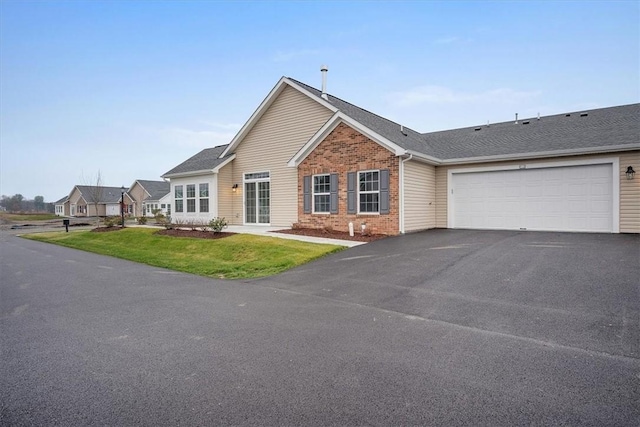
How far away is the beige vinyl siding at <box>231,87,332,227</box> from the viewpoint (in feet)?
56.7

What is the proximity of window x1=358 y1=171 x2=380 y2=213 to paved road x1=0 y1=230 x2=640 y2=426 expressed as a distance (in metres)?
5.99

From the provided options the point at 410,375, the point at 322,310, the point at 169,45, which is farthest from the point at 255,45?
the point at 410,375

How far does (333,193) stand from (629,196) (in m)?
10.5

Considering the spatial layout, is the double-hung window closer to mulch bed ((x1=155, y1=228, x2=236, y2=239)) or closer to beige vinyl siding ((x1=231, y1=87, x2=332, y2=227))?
Result: beige vinyl siding ((x1=231, y1=87, x2=332, y2=227))

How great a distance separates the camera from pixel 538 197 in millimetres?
13391

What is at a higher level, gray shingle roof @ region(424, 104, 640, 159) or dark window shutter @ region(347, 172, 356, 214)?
gray shingle roof @ region(424, 104, 640, 159)

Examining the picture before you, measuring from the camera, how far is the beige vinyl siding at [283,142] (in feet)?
56.7

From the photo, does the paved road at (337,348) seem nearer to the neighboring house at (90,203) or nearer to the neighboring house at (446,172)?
the neighboring house at (446,172)

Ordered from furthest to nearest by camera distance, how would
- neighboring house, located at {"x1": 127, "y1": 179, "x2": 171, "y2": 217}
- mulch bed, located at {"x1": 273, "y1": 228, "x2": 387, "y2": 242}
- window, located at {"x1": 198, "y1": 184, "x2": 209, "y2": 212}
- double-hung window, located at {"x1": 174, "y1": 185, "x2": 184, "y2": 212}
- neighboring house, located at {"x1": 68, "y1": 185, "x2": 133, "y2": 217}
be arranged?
neighboring house, located at {"x1": 68, "y1": 185, "x2": 133, "y2": 217}, neighboring house, located at {"x1": 127, "y1": 179, "x2": 171, "y2": 217}, double-hung window, located at {"x1": 174, "y1": 185, "x2": 184, "y2": 212}, window, located at {"x1": 198, "y1": 184, "x2": 209, "y2": 212}, mulch bed, located at {"x1": 273, "y1": 228, "x2": 387, "y2": 242}

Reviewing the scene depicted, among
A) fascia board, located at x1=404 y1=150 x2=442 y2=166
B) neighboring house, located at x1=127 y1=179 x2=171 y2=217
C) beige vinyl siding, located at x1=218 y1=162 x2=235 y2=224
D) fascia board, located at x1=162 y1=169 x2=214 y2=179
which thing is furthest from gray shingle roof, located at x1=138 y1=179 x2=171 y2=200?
fascia board, located at x1=404 y1=150 x2=442 y2=166

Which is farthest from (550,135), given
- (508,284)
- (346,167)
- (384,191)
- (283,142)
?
(283,142)

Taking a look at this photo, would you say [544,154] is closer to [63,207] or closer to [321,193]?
[321,193]

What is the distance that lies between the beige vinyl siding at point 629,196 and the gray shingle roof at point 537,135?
2.00 ft

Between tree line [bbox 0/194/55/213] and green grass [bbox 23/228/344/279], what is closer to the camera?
green grass [bbox 23/228/344/279]
